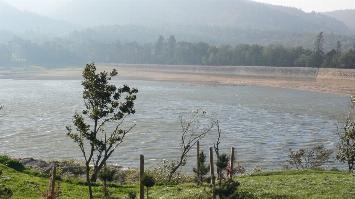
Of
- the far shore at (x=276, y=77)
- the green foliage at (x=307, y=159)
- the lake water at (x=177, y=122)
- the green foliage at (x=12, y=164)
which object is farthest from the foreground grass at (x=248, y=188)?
the far shore at (x=276, y=77)

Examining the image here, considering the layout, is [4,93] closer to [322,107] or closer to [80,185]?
[322,107]

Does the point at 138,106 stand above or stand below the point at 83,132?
below

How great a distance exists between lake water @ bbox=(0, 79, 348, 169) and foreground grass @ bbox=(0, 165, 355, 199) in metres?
14.1

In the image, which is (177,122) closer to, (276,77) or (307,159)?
(307,159)

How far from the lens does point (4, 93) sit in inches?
3922

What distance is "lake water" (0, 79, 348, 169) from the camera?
45.8m

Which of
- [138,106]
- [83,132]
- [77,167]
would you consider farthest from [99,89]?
[138,106]

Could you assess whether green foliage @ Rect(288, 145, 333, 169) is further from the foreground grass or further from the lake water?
the foreground grass

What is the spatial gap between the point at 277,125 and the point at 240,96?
36448 millimetres

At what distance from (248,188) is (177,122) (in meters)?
42.0

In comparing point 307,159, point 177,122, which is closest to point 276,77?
point 177,122

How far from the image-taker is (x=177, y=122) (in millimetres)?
63906

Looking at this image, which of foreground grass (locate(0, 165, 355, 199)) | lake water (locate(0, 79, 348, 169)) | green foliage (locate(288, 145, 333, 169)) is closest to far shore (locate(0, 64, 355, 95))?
lake water (locate(0, 79, 348, 169))

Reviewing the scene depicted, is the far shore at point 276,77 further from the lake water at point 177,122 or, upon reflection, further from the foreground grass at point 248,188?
the foreground grass at point 248,188
